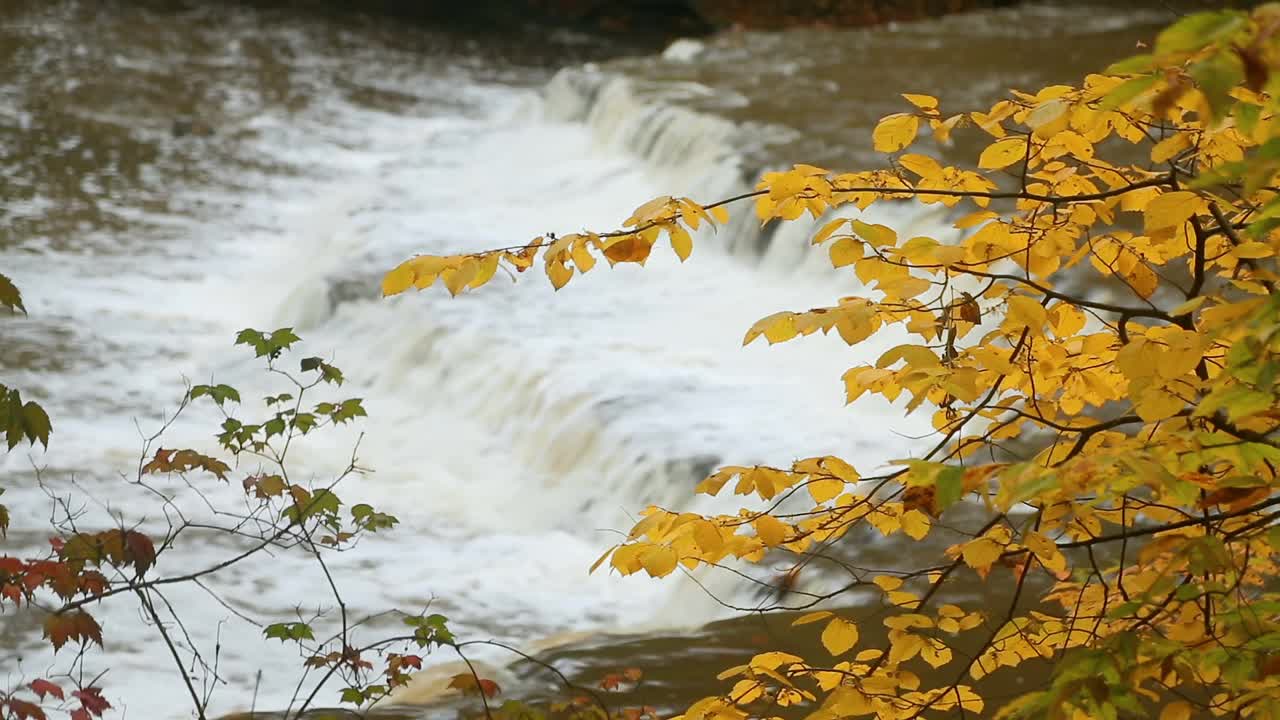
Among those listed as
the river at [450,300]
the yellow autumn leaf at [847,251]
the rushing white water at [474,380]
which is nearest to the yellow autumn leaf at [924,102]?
the yellow autumn leaf at [847,251]

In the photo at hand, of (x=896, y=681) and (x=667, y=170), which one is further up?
(x=896, y=681)

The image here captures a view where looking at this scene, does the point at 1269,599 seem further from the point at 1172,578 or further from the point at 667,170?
the point at 667,170

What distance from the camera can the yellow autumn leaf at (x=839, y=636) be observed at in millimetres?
2109

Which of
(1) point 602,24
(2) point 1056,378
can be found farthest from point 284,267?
(1) point 602,24

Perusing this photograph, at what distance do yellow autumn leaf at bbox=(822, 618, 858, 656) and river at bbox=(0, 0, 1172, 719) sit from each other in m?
1.65

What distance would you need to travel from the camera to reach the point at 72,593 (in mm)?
2641

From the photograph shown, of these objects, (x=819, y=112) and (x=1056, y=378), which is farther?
(x=819, y=112)

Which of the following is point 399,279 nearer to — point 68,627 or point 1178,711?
point 68,627

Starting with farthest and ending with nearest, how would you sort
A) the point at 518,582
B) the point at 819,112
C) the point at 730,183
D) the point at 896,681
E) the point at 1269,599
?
the point at 819,112, the point at 730,183, the point at 518,582, the point at 896,681, the point at 1269,599

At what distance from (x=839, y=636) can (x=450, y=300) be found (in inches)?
242

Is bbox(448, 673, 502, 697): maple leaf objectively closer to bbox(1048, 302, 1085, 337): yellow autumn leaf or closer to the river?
the river

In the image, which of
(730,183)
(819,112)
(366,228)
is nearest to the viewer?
(730,183)

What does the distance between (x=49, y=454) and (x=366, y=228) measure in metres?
3.54

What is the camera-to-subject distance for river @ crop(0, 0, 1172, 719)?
205 inches
